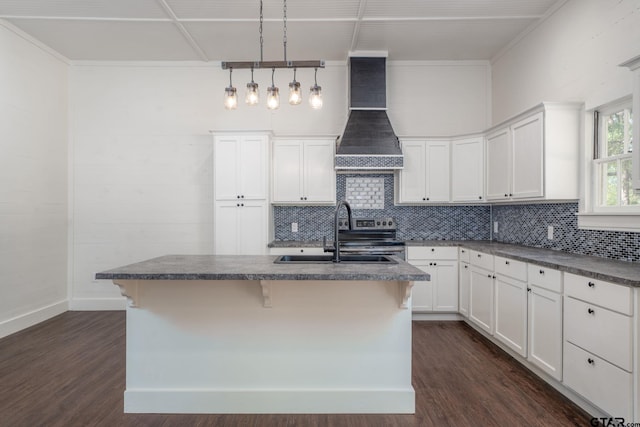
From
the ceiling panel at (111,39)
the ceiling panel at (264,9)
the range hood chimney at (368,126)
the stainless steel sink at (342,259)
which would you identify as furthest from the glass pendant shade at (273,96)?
the ceiling panel at (111,39)

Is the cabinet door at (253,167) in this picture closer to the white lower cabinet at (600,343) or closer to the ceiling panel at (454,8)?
the ceiling panel at (454,8)

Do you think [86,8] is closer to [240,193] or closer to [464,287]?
[240,193]

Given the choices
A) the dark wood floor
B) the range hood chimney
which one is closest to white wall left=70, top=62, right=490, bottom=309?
the range hood chimney

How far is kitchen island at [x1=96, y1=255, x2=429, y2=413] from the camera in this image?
229cm

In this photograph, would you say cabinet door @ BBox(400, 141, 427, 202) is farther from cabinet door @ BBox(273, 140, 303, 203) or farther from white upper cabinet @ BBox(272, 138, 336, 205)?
cabinet door @ BBox(273, 140, 303, 203)

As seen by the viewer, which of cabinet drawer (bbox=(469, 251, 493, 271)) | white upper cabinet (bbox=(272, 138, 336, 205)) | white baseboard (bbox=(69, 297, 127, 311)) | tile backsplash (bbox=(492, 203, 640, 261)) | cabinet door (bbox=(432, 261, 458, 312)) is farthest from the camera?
white baseboard (bbox=(69, 297, 127, 311))

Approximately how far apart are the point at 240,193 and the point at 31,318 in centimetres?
290

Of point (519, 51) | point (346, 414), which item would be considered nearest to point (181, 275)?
point (346, 414)

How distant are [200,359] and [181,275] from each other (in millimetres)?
761

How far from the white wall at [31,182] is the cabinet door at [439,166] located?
16.2 ft

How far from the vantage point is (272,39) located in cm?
411

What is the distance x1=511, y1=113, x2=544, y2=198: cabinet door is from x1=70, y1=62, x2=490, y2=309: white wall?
4.56 feet

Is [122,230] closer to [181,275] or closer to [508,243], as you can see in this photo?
[181,275]

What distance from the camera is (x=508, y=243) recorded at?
4.22m
